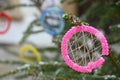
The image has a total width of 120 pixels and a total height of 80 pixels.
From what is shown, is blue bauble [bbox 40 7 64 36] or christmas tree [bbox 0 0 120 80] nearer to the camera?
christmas tree [bbox 0 0 120 80]

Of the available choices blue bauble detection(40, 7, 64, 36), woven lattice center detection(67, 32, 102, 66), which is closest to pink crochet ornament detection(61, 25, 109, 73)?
woven lattice center detection(67, 32, 102, 66)

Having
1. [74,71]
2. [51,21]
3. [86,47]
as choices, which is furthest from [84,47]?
[51,21]

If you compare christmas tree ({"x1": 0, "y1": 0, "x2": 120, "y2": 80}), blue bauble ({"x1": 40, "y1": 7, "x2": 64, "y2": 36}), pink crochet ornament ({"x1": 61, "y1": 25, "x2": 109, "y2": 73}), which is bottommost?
pink crochet ornament ({"x1": 61, "y1": 25, "x2": 109, "y2": 73})

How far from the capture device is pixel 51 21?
989 millimetres

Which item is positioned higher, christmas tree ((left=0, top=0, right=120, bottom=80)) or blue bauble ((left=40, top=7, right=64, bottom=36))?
blue bauble ((left=40, top=7, right=64, bottom=36))

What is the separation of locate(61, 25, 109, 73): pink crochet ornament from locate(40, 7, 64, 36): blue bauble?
40 cm

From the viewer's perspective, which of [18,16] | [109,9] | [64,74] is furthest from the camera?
[18,16]

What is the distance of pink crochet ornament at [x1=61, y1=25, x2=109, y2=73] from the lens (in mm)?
448

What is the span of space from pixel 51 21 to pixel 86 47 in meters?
0.51

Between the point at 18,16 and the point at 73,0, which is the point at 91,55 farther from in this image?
the point at 18,16

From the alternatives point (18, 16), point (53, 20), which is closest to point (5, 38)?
point (18, 16)

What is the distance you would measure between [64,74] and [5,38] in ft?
10.8

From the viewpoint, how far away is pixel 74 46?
484mm

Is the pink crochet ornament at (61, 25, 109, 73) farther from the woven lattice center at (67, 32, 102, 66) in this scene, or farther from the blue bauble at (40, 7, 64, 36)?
the blue bauble at (40, 7, 64, 36)
